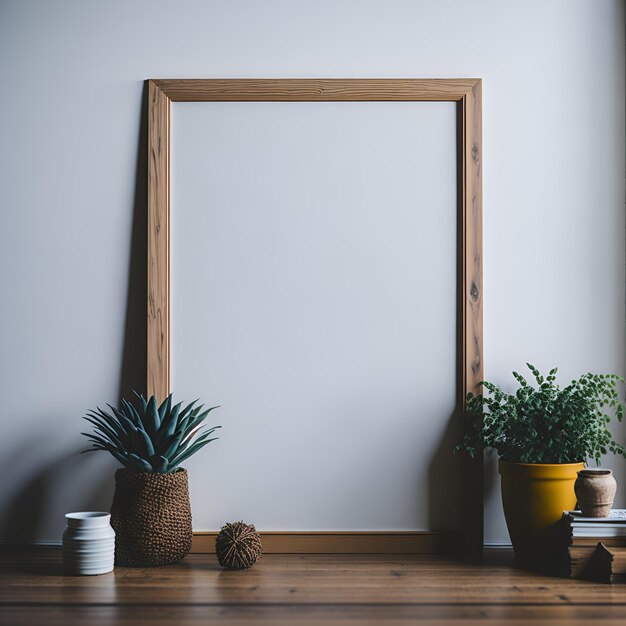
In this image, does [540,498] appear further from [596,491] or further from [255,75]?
[255,75]

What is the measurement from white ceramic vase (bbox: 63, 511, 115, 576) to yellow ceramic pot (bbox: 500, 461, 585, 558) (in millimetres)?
1230

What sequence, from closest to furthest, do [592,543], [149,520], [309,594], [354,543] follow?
[309,594] < [592,543] < [149,520] < [354,543]

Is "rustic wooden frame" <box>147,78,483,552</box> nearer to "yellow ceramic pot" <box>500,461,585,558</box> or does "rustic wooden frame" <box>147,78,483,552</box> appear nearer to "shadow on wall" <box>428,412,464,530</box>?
"shadow on wall" <box>428,412,464,530</box>

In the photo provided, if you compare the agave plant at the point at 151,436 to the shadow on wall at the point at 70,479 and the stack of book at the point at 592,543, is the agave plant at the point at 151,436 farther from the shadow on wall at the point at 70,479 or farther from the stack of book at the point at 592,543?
the stack of book at the point at 592,543

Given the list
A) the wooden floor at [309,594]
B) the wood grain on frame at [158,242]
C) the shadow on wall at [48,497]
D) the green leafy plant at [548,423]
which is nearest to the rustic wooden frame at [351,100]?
the wood grain on frame at [158,242]

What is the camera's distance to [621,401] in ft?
8.33

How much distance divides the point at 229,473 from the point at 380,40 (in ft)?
5.03

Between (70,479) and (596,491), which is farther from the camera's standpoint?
(70,479)

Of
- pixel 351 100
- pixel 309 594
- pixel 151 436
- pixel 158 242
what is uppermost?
pixel 351 100

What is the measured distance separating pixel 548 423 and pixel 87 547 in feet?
4.62

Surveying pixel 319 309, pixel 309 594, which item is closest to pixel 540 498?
pixel 309 594

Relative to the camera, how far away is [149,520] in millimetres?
2238

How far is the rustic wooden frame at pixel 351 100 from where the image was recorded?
246cm

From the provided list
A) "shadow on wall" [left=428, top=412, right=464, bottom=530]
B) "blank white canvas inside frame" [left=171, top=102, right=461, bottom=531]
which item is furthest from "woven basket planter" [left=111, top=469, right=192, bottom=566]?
"shadow on wall" [left=428, top=412, right=464, bottom=530]
